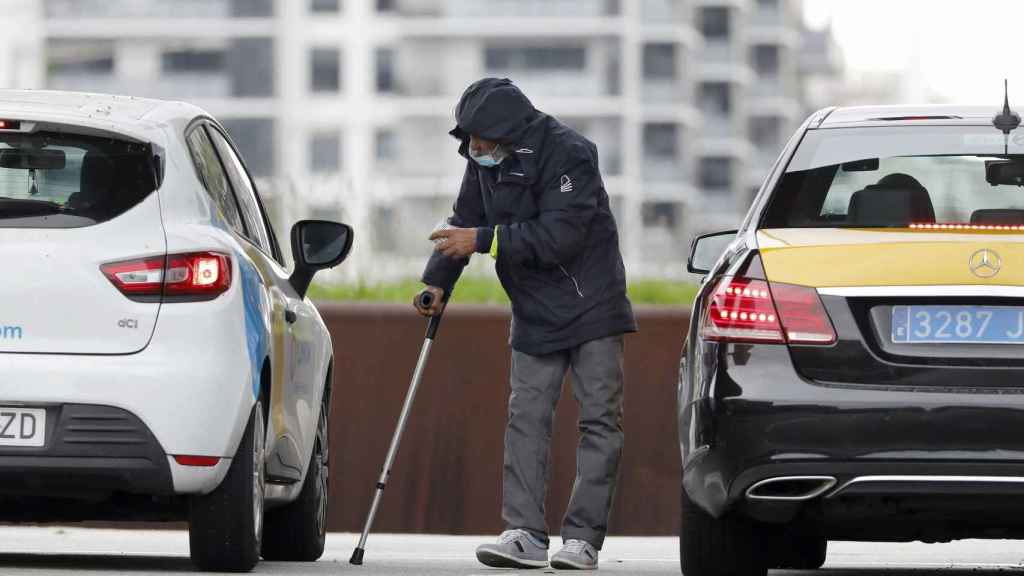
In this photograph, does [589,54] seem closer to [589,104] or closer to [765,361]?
[589,104]

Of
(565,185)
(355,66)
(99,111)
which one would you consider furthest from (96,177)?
(355,66)

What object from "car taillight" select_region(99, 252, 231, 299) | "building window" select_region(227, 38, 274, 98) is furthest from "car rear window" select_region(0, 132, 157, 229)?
"building window" select_region(227, 38, 274, 98)

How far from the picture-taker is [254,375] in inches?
286

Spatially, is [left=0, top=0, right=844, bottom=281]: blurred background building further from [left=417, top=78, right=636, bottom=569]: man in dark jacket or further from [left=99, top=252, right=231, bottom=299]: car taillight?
[left=99, top=252, right=231, bottom=299]: car taillight

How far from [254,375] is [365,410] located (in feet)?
16.4

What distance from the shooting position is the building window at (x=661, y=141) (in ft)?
315

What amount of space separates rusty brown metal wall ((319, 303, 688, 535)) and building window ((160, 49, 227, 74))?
237 feet

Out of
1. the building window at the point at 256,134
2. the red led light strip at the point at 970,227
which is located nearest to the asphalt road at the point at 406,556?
the red led light strip at the point at 970,227

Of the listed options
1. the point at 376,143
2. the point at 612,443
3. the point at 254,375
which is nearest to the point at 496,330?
the point at 612,443

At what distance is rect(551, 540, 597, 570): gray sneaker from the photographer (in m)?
8.55

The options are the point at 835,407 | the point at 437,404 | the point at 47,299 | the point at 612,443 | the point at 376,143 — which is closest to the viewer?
the point at 835,407

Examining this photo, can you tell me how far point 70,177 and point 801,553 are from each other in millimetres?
3296

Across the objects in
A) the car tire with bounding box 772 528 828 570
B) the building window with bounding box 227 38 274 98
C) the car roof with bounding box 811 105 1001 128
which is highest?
the building window with bounding box 227 38 274 98

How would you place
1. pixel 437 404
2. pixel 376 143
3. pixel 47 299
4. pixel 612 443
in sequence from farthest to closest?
pixel 376 143
pixel 437 404
pixel 612 443
pixel 47 299
